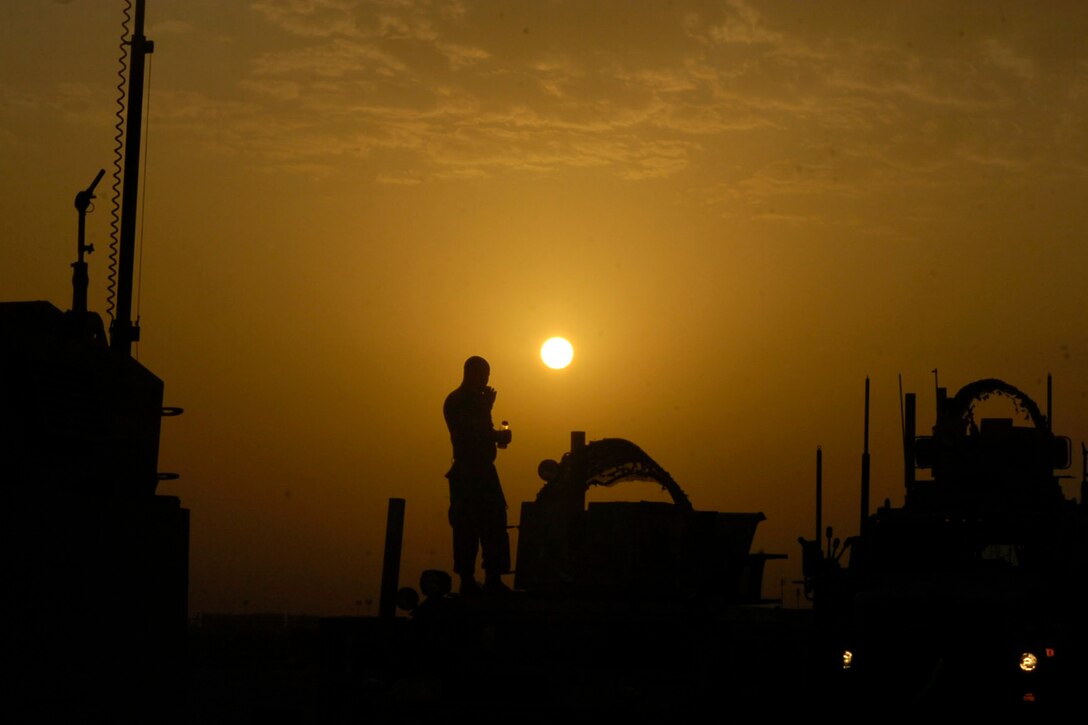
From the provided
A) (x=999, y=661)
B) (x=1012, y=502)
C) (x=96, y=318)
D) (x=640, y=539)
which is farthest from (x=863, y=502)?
(x=96, y=318)

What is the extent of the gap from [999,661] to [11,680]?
9.95 metres

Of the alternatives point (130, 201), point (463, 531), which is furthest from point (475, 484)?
point (130, 201)

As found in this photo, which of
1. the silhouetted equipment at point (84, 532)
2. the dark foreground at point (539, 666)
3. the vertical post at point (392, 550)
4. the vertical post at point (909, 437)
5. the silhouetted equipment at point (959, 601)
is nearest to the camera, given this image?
the silhouetted equipment at point (84, 532)

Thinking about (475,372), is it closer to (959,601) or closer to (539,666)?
(539,666)

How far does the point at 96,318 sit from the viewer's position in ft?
43.7

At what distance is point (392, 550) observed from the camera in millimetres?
13414

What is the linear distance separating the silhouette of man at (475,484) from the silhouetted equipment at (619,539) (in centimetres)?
45

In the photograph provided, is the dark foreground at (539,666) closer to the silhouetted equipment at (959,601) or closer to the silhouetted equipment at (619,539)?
the silhouetted equipment at (619,539)

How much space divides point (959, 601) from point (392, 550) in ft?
22.4

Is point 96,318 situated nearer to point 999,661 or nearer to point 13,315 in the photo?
point 13,315

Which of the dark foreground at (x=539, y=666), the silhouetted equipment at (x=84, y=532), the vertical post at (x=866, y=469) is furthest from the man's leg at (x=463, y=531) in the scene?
the vertical post at (x=866, y=469)

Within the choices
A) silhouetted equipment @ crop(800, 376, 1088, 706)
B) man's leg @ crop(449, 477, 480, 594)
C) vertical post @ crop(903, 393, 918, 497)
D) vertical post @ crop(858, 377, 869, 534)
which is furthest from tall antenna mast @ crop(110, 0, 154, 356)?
vertical post @ crop(858, 377, 869, 534)

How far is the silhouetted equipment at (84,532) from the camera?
10.8 meters

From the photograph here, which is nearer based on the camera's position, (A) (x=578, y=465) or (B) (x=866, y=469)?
(A) (x=578, y=465)
